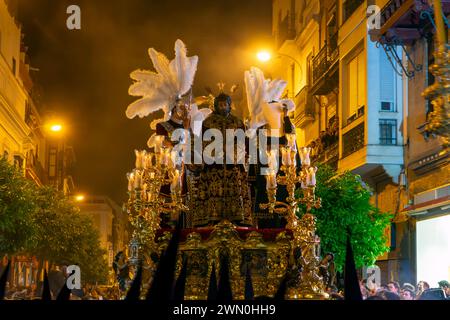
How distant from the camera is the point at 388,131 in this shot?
27.1 meters

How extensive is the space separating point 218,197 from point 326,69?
22096 mm

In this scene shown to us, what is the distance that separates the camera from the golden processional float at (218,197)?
1245cm

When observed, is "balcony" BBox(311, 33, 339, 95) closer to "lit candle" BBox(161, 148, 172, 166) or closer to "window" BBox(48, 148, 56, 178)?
"lit candle" BBox(161, 148, 172, 166)

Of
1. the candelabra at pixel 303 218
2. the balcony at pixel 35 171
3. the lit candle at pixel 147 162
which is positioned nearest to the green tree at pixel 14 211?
the lit candle at pixel 147 162

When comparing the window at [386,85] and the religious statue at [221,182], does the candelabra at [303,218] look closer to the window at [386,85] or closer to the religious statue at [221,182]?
the religious statue at [221,182]

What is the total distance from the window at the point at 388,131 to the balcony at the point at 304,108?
1175 centimetres

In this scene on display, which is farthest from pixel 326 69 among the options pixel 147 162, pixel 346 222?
pixel 147 162

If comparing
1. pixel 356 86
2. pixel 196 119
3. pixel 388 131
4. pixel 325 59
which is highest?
pixel 325 59

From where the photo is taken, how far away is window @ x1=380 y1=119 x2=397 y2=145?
27.1m

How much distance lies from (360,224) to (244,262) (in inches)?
499

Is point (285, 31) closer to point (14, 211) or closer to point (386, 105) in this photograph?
point (386, 105)
